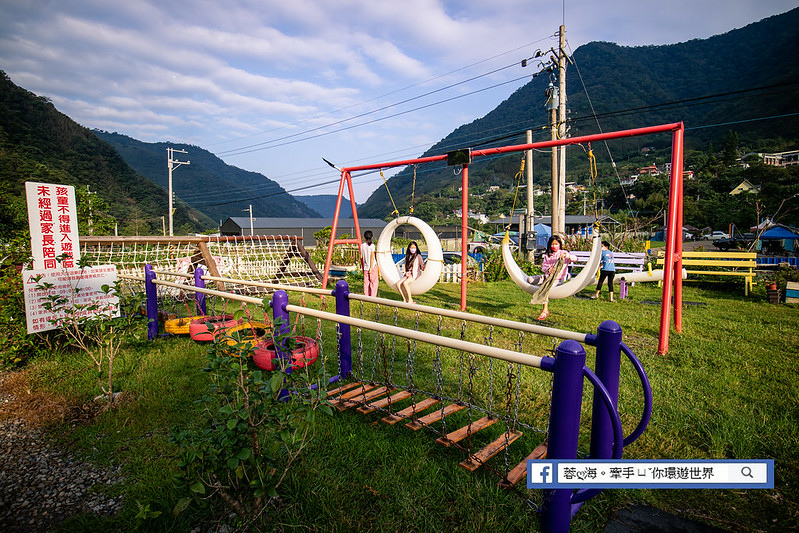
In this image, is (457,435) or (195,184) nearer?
(457,435)

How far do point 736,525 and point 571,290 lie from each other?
4.08 metres

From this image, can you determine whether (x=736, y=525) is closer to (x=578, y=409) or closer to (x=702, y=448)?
(x=702, y=448)

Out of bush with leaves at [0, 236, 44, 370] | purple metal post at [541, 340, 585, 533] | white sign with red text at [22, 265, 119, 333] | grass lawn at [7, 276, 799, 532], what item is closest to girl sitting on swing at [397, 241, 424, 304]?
grass lawn at [7, 276, 799, 532]

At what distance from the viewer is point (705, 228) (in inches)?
1773

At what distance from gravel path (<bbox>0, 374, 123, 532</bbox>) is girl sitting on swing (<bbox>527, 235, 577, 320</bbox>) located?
Answer: 5535 mm

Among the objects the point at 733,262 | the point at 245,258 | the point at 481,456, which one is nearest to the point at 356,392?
the point at 481,456

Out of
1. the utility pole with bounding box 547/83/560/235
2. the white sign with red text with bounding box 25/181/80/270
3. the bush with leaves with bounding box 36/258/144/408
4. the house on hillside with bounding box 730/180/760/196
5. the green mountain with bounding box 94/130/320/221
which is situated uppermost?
the green mountain with bounding box 94/130/320/221

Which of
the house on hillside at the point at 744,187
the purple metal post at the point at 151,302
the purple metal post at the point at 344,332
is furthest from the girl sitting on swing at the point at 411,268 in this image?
the house on hillside at the point at 744,187

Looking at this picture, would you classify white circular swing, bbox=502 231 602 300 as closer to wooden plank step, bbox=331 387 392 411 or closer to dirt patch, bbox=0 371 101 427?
wooden plank step, bbox=331 387 392 411

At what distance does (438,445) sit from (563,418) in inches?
54.3

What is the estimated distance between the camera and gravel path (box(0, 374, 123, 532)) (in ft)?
6.86

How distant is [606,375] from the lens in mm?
1901

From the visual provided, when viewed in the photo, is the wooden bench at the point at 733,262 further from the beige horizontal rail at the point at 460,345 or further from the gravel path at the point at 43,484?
the gravel path at the point at 43,484

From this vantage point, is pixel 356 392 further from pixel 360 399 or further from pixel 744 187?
pixel 744 187
